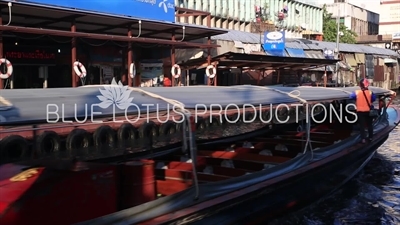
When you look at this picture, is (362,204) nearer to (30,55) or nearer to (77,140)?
(77,140)

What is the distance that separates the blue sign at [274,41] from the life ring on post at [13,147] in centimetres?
1943

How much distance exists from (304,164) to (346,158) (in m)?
1.52

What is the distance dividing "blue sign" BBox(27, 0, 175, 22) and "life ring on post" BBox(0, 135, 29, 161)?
760 centimetres

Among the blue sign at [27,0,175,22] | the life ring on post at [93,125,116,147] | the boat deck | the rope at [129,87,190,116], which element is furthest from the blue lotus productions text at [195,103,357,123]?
the blue sign at [27,0,175,22]

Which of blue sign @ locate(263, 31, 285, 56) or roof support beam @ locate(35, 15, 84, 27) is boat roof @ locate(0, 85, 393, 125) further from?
blue sign @ locate(263, 31, 285, 56)

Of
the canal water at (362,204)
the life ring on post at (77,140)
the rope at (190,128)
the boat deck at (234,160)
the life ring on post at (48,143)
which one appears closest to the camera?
the rope at (190,128)

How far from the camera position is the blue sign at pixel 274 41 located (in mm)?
22922

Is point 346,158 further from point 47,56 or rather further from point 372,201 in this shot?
point 47,56

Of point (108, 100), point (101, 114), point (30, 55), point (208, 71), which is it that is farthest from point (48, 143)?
point (208, 71)

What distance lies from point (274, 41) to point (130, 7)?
1070cm

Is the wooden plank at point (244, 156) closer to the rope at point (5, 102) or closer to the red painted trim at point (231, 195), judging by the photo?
the red painted trim at point (231, 195)

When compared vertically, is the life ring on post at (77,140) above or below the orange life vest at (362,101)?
below

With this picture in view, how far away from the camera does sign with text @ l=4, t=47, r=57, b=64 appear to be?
565 inches

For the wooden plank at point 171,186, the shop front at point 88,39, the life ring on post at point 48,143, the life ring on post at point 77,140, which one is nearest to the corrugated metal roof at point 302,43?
the shop front at point 88,39
